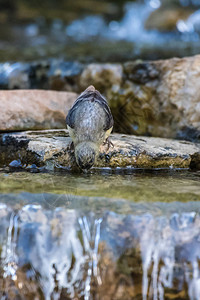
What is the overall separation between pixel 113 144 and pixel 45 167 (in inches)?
36.5

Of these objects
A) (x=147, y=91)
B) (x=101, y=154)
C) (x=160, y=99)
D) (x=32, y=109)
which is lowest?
(x=101, y=154)

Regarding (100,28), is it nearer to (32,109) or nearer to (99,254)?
(32,109)

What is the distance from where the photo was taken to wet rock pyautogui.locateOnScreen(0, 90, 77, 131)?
5137 mm

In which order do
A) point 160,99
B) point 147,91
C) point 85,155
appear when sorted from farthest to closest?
point 147,91 → point 160,99 → point 85,155

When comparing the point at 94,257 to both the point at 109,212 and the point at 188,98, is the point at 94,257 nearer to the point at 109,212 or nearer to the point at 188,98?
the point at 109,212

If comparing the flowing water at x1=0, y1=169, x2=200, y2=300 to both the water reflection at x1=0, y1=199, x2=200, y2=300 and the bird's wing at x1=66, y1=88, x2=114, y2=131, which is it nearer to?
the water reflection at x1=0, y1=199, x2=200, y2=300

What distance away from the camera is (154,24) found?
12969mm

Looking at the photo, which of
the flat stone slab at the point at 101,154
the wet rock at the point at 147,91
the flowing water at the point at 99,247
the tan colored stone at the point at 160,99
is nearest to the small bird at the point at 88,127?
the flat stone slab at the point at 101,154

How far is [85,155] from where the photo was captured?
398 centimetres

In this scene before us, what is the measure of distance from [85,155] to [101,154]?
48 cm

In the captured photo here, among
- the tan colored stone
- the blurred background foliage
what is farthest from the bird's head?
the blurred background foliage

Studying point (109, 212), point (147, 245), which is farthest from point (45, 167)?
point (147, 245)

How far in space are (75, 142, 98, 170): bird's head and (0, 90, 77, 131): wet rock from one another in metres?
1.48

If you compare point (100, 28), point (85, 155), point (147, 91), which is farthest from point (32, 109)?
point (100, 28)
